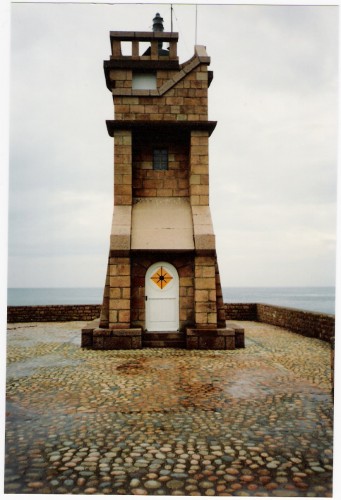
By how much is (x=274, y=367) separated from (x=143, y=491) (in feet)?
18.2

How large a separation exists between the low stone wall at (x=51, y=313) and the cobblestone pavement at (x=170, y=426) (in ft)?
31.0

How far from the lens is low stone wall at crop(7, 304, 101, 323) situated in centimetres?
1858

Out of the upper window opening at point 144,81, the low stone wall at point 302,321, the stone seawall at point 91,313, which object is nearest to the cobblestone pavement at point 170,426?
→ the low stone wall at point 302,321

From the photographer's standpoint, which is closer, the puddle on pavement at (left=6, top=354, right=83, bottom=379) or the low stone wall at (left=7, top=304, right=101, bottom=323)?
the puddle on pavement at (left=6, top=354, right=83, bottom=379)

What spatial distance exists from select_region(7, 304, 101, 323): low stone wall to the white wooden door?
25.9 ft

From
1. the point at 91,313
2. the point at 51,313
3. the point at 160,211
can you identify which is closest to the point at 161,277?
the point at 160,211

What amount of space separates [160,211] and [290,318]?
6.88m

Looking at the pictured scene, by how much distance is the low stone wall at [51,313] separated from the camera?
1858 cm

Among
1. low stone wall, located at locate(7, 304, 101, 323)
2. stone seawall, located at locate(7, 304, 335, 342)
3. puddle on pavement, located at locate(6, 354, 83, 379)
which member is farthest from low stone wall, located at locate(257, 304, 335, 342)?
low stone wall, located at locate(7, 304, 101, 323)

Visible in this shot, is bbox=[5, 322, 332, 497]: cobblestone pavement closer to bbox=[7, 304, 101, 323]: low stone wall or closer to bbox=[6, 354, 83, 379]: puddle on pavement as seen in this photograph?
bbox=[6, 354, 83, 379]: puddle on pavement

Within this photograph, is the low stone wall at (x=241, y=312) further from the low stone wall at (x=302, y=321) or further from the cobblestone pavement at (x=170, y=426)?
the cobblestone pavement at (x=170, y=426)

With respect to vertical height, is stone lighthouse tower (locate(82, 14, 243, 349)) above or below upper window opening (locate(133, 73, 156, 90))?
below

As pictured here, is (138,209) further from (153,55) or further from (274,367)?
(274,367)

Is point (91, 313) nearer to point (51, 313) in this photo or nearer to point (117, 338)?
point (51, 313)
